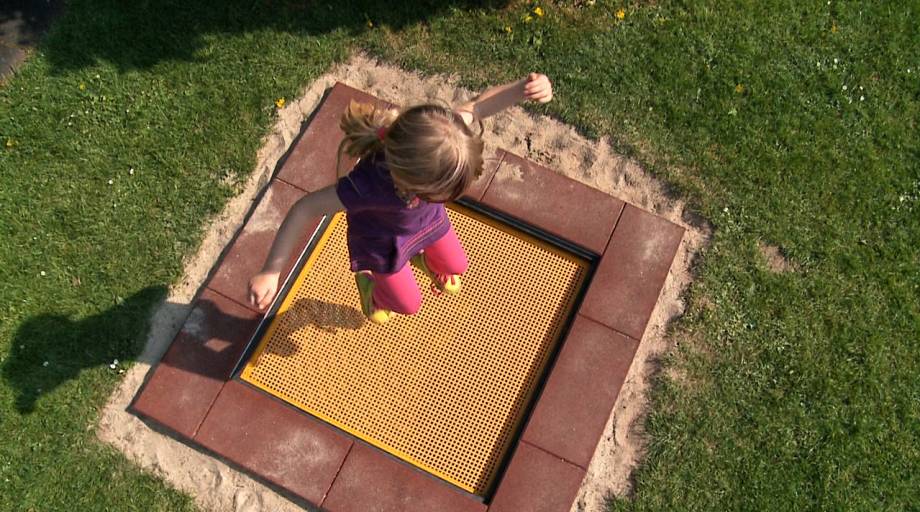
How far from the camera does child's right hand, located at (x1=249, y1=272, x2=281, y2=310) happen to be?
3.13 metres

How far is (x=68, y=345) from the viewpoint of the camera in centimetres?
462

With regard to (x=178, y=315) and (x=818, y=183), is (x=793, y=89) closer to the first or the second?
(x=818, y=183)

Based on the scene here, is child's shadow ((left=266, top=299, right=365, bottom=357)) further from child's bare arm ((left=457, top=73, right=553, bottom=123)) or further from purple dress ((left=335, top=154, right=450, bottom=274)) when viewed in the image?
child's bare arm ((left=457, top=73, right=553, bottom=123))

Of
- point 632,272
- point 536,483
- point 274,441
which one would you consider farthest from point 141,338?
point 632,272

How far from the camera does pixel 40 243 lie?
4.87 meters

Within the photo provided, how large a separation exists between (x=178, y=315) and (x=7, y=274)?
1.38 meters

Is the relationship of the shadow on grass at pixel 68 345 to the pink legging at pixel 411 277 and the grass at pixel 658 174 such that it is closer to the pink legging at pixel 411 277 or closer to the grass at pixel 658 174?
the grass at pixel 658 174

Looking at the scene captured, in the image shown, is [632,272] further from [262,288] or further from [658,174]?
[262,288]

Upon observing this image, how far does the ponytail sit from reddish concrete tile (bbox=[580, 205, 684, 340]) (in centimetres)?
216

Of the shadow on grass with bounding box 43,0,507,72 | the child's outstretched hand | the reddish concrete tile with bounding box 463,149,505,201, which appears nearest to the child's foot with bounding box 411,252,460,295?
the reddish concrete tile with bounding box 463,149,505,201

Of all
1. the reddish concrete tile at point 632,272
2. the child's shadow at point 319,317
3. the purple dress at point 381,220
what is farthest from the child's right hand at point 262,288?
the reddish concrete tile at point 632,272

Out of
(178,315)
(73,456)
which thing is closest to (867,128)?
(178,315)

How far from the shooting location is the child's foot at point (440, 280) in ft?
13.9

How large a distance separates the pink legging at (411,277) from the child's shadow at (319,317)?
42cm
